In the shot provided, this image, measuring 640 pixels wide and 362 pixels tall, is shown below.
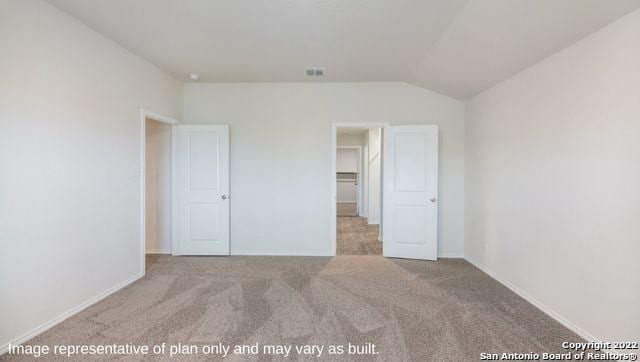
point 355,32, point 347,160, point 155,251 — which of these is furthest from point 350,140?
point 155,251

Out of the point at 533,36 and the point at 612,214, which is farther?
the point at 533,36

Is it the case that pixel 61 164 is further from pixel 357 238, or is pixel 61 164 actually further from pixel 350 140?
pixel 350 140

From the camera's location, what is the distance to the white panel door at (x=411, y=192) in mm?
4129

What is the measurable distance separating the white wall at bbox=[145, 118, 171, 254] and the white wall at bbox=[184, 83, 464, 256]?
1.80 feet

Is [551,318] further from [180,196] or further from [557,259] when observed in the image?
[180,196]

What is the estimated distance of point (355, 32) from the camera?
2771 millimetres

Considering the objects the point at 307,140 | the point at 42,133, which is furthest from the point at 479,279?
the point at 42,133

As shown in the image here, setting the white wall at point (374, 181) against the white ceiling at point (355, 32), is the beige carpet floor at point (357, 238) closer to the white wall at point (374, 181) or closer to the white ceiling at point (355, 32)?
the white wall at point (374, 181)

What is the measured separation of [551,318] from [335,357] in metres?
1.99

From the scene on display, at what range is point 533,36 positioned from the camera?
2.35m

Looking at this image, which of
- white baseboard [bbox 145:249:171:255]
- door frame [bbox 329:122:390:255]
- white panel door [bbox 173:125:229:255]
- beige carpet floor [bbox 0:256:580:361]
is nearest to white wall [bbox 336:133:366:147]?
door frame [bbox 329:122:390:255]

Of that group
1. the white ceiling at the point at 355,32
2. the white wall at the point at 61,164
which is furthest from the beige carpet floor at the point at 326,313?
the white ceiling at the point at 355,32

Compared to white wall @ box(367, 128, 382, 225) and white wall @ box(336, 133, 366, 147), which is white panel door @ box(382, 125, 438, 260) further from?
white wall @ box(336, 133, 366, 147)

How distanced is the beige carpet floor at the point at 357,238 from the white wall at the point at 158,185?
2.75 metres
